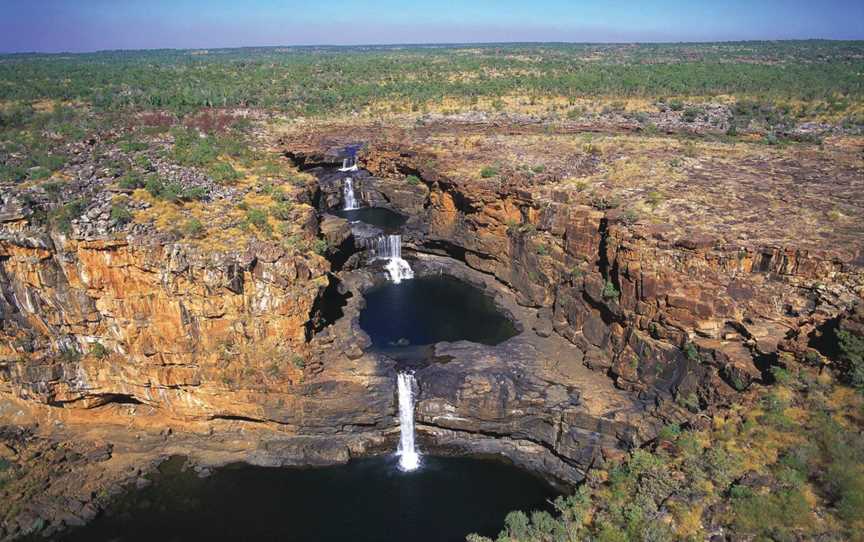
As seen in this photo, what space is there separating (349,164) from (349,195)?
340 cm

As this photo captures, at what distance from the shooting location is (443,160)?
145 ft

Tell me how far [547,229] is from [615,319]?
781 cm

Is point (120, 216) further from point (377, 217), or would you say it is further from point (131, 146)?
point (377, 217)

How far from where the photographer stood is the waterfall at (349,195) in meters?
46.7

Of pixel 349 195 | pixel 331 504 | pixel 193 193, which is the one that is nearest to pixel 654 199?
pixel 331 504

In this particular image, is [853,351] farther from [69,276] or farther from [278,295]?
[69,276]

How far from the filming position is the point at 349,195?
46875 mm

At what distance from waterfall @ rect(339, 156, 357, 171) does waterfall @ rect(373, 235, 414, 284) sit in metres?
9.60

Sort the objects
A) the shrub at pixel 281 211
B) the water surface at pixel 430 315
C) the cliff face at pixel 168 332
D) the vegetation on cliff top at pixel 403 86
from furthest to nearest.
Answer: the vegetation on cliff top at pixel 403 86 < the water surface at pixel 430 315 < the shrub at pixel 281 211 < the cliff face at pixel 168 332

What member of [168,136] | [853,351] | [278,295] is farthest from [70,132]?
[853,351]

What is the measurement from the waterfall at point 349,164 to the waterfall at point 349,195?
2003 millimetres

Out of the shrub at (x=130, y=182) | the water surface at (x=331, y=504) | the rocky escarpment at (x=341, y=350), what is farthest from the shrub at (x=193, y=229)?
the water surface at (x=331, y=504)

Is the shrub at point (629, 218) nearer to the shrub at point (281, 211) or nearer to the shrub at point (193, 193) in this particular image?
the shrub at point (281, 211)

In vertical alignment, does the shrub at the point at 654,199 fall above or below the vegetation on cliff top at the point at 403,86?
below
